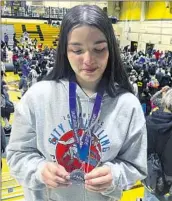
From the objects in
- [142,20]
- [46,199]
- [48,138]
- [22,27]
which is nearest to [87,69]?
[48,138]

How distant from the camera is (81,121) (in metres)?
0.91

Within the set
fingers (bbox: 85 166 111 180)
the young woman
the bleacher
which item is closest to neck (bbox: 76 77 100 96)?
the young woman

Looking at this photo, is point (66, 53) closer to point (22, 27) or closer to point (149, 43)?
point (149, 43)

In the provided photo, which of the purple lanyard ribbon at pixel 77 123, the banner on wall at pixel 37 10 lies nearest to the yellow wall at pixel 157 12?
the banner on wall at pixel 37 10

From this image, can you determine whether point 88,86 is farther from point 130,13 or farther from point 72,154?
point 130,13

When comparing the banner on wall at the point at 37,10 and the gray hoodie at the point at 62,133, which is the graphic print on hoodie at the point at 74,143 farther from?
the banner on wall at the point at 37,10

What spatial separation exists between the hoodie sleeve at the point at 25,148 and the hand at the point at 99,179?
160 mm

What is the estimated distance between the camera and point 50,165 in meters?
0.83

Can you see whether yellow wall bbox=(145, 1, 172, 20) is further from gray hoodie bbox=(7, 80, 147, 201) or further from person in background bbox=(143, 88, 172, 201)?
gray hoodie bbox=(7, 80, 147, 201)

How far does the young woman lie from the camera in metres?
0.86

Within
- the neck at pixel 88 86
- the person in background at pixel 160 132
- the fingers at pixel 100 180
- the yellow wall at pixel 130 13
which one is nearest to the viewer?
the fingers at pixel 100 180

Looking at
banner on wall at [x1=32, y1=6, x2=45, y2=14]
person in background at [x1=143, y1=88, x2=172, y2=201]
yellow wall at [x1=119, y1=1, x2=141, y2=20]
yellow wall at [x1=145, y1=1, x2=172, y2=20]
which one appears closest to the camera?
person in background at [x1=143, y1=88, x2=172, y2=201]

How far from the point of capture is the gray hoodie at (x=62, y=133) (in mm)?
891

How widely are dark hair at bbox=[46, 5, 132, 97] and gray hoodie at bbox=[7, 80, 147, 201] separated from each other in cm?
5
